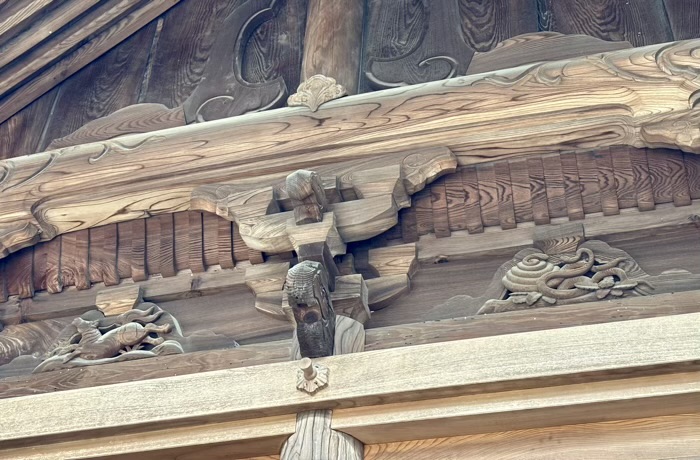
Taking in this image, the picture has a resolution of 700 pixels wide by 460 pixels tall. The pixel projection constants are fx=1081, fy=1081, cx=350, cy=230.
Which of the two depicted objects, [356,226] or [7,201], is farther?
[7,201]

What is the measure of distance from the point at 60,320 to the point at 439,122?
1.39 metres

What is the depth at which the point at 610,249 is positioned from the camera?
3082mm

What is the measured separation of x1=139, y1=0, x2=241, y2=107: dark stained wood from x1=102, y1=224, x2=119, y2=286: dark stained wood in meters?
0.71

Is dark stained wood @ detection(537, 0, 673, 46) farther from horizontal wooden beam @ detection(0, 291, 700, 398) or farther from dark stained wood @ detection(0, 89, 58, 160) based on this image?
dark stained wood @ detection(0, 89, 58, 160)

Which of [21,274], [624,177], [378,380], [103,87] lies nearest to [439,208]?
[624,177]

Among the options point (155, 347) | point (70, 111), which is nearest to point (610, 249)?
point (155, 347)

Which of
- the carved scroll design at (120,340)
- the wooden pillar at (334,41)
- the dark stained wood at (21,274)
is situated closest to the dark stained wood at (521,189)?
the wooden pillar at (334,41)

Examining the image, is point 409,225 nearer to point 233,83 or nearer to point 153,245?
point 153,245

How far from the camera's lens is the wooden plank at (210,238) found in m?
3.48

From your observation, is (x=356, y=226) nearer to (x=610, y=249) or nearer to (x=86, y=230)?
(x=610, y=249)

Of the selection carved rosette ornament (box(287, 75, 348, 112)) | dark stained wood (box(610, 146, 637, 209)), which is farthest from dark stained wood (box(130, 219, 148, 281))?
dark stained wood (box(610, 146, 637, 209))

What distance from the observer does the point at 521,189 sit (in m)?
3.32

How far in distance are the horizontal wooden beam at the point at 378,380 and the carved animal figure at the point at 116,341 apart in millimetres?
263

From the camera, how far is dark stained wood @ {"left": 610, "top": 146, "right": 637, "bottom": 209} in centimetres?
321
